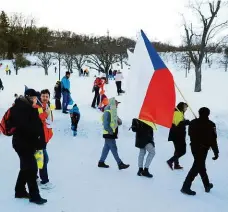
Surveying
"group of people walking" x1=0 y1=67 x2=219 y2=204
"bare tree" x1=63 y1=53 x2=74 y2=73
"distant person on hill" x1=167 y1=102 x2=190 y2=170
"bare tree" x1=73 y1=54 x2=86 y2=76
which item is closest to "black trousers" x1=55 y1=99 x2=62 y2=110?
"group of people walking" x1=0 y1=67 x2=219 y2=204

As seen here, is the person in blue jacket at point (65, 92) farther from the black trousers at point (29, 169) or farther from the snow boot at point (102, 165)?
the black trousers at point (29, 169)

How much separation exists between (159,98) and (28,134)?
2.27m

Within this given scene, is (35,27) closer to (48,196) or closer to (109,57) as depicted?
(109,57)

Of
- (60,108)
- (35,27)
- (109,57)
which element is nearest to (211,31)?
(109,57)

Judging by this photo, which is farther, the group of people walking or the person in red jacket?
the person in red jacket

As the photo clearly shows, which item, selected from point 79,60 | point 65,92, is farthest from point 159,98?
point 79,60

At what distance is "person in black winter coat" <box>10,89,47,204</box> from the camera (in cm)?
446

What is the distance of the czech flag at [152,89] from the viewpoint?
5621mm

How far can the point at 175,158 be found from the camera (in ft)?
23.5

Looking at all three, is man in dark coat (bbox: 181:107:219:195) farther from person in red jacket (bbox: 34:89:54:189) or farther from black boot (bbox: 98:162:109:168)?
person in red jacket (bbox: 34:89:54:189)

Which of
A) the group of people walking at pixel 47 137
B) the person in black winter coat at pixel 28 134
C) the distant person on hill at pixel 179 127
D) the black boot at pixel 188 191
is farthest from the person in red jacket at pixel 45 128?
the distant person on hill at pixel 179 127

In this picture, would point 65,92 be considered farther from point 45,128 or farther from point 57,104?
point 45,128

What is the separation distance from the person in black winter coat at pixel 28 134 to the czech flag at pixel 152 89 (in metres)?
1.82

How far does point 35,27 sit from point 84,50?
81.2ft
